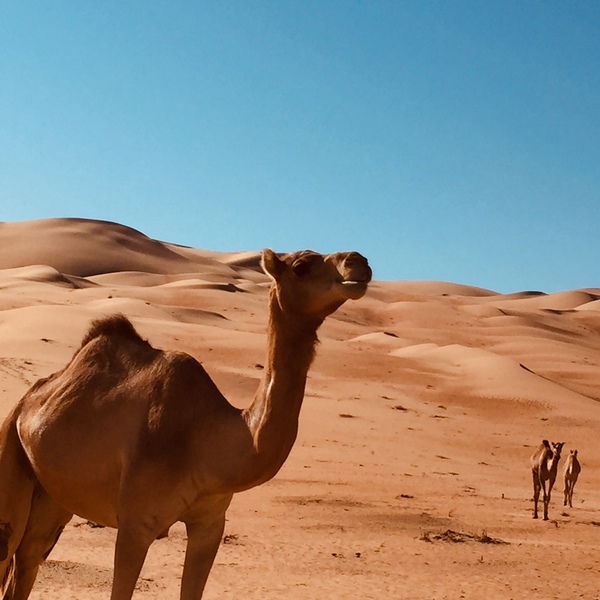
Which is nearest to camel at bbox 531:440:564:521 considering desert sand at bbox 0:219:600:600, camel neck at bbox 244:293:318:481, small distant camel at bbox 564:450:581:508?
desert sand at bbox 0:219:600:600

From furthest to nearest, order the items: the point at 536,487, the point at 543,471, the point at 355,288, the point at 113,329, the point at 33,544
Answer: the point at 543,471
the point at 536,487
the point at 113,329
the point at 33,544
the point at 355,288

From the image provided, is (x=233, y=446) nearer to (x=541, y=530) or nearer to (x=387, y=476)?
(x=541, y=530)

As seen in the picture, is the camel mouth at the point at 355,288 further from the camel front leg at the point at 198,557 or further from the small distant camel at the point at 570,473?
the small distant camel at the point at 570,473

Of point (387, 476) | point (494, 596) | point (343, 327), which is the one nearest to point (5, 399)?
point (387, 476)

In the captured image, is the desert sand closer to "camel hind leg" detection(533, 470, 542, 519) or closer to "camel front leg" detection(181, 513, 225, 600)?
"camel hind leg" detection(533, 470, 542, 519)

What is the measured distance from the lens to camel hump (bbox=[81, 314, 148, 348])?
6.40 meters

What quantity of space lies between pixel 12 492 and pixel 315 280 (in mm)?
2352

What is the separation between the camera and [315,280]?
5363mm

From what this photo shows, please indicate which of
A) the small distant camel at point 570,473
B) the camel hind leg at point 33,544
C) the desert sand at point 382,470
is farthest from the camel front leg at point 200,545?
the small distant camel at point 570,473

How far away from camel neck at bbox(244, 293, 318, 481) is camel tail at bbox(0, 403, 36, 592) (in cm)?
159

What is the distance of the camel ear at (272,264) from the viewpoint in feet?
18.0

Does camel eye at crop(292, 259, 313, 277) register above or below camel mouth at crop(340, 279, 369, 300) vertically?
above

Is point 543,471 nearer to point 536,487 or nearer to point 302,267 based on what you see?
point 536,487

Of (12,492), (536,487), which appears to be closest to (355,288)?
(12,492)
